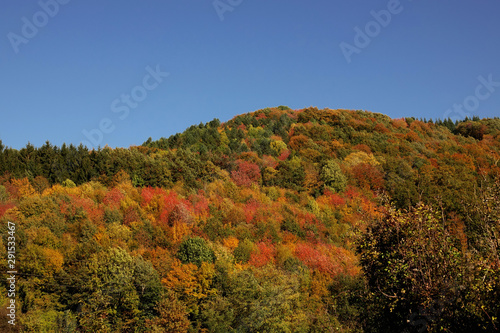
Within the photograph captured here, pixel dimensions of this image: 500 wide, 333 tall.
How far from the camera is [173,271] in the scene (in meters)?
40.6

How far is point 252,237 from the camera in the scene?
52656mm

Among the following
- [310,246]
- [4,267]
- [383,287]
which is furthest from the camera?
[310,246]

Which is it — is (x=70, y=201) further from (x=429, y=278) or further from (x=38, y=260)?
(x=429, y=278)

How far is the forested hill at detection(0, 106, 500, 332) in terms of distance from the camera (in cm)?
1091

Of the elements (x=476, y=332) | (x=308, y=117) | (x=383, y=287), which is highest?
(x=308, y=117)

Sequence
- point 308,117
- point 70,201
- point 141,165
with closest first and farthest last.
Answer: point 70,201
point 141,165
point 308,117

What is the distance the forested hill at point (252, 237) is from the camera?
35.8ft

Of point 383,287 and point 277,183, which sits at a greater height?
point 277,183

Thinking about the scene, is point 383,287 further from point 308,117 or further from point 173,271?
point 308,117

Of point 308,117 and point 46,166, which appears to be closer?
point 46,166

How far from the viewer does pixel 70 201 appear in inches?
1925

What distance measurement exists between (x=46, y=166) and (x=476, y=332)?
203ft

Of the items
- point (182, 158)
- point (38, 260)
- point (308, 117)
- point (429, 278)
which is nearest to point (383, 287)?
point (429, 278)

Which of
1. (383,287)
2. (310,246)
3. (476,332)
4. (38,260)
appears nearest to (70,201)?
(38,260)
